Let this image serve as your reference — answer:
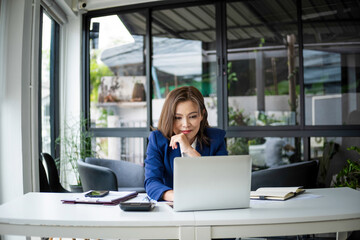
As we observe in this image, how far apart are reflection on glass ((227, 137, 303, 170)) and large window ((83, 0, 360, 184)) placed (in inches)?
0.5

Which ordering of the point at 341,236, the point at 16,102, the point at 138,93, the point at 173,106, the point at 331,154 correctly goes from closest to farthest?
the point at 341,236 → the point at 173,106 → the point at 16,102 → the point at 331,154 → the point at 138,93

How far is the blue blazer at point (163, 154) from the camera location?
244cm

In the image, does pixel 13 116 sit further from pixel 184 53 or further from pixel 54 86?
pixel 184 53

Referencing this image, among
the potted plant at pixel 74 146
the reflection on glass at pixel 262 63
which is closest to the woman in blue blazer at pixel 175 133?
the reflection on glass at pixel 262 63

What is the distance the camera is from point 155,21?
17.2ft

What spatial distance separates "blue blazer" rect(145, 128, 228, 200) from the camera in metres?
2.44

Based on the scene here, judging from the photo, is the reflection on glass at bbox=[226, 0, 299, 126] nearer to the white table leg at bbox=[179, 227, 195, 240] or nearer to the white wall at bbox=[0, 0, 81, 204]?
the white wall at bbox=[0, 0, 81, 204]

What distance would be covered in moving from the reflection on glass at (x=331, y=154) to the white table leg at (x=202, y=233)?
3107 millimetres

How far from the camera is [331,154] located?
14.8 feet

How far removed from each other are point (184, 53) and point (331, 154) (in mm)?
2183

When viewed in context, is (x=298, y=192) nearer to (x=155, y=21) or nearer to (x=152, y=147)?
(x=152, y=147)

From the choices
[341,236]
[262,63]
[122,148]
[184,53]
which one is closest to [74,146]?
[122,148]

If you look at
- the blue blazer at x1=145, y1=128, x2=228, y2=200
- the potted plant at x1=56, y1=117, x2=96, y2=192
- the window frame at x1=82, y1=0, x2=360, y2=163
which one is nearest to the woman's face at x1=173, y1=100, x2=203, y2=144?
the blue blazer at x1=145, y1=128, x2=228, y2=200

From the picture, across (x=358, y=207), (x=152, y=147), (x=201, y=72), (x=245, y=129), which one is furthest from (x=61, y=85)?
(x=358, y=207)
